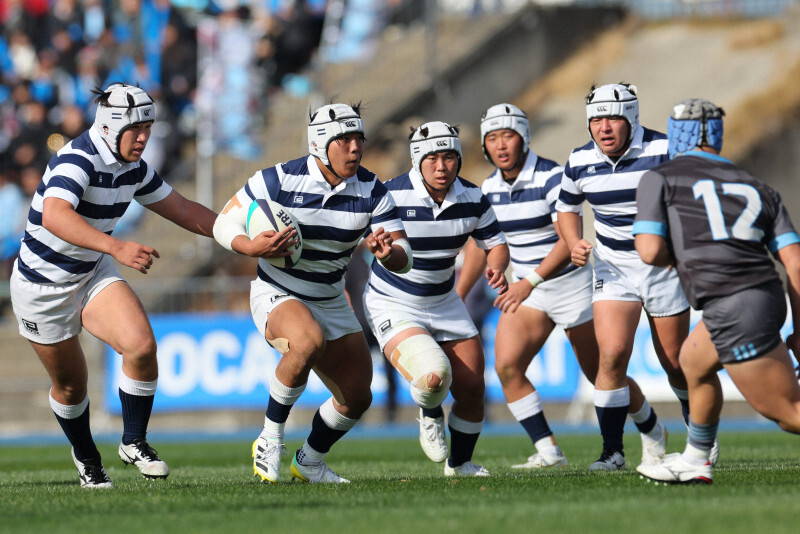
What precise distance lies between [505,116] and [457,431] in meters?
2.48

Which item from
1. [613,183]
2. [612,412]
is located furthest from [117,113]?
[612,412]

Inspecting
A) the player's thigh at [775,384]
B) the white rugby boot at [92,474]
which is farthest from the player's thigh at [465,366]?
the player's thigh at [775,384]

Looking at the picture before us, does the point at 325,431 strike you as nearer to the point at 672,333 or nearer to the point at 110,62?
the point at 672,333

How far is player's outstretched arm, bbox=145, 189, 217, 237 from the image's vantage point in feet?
27.5

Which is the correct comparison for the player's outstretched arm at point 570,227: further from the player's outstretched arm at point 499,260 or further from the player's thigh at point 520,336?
the player's thigh at point 520,336

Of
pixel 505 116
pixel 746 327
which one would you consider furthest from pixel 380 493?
pixel 505 116

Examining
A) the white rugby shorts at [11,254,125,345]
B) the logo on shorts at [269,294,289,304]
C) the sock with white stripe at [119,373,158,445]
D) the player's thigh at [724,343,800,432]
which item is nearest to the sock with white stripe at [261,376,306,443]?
the logo on shorts at [269,294,289,304]

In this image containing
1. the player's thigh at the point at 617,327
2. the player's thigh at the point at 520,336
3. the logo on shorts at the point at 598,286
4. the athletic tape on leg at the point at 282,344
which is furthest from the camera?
the player's thigh at the point at 520,336

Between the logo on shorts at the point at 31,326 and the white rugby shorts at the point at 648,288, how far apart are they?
3.82 meters

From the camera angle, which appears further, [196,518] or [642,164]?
[642,164]

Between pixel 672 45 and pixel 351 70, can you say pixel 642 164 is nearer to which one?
pixel 351 70

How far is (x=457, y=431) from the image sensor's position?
880cm

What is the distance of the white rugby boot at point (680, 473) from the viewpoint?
6.65 m

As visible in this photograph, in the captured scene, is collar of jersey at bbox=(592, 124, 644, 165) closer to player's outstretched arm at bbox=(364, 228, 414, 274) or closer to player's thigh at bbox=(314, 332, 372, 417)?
player's outstretched arm at bbox=(364, 228, 414, 274)
